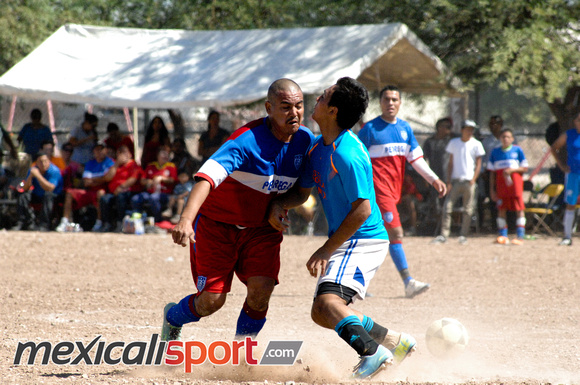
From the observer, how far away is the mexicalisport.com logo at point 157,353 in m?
4.52

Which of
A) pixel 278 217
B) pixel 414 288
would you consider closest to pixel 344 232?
pixel 278 217

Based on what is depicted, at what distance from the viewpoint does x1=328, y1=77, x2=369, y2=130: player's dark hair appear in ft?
13.3

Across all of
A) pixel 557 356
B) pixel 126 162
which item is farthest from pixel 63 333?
pixel 126 162

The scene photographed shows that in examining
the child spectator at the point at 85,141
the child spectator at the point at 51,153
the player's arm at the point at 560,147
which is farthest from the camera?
the child spectator at the point at 85,141

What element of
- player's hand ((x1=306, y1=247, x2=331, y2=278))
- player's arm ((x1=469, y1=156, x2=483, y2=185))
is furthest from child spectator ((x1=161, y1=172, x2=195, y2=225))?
player's hand ((x1=306, y1=247, x2=331, y2=278))

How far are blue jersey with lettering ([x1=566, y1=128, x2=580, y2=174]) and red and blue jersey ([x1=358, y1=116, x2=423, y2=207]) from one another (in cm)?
521

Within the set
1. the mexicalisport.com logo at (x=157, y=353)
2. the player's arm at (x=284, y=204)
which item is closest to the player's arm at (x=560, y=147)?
the mexicalisport.com logo at (x=157, y=353)

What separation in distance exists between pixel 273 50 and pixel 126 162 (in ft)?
12.2

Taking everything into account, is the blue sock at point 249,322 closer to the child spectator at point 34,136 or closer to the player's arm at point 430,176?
the player's arm at point 430,176

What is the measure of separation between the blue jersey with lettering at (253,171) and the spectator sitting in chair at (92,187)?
29.6 feet

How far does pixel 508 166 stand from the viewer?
12562 mm

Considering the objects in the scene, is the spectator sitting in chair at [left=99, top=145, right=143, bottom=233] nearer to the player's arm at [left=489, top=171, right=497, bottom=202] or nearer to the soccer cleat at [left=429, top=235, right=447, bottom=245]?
the soccer cleat at [left=429, top=235, right=447, bottom=245]

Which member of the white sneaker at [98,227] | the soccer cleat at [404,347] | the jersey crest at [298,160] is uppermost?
the jersey crest at [298,160]

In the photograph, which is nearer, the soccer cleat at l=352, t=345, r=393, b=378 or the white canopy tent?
the soccer cleat at l=352, t=345, r=393, b=378
